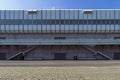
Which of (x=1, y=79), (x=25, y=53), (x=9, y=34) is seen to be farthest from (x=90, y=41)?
(x=1, y=79)

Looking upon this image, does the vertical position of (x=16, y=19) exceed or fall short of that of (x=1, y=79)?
it exceeds it

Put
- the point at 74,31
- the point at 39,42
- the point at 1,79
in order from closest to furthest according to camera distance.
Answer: the point at 1,79, the point at 39,42, the point at 74,31

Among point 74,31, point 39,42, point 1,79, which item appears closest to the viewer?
point 1,79

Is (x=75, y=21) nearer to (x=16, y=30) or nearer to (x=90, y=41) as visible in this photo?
(x=90, y=41)

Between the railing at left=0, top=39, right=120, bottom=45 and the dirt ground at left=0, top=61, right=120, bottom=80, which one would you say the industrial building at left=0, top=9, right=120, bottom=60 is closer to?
the railing at left=0, top=39, right=120, bottom=45

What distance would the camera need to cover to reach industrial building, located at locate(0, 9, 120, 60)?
219 feet

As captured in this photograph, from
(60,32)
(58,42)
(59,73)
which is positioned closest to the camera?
(59,73)

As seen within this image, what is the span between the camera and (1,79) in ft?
57.5

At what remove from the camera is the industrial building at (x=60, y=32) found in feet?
219

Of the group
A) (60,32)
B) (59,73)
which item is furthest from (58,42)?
(59,73)

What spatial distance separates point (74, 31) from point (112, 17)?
1111 centimetres

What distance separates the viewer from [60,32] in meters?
69.8

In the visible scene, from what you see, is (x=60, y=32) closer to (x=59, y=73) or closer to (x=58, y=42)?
(x=58, y=42)

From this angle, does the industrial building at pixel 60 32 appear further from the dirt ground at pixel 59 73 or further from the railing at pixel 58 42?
the dirt ground at pixel 59 73
